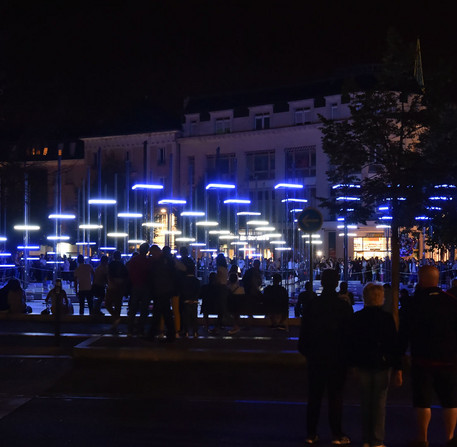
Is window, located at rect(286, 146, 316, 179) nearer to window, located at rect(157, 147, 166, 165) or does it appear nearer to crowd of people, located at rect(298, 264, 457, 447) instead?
window, located at rect(157, 147, 166, 165)

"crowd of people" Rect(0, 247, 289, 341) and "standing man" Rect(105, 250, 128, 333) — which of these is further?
"standing man" Rect(105, 250, 128, 333)

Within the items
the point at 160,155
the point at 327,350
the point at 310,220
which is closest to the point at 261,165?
the point at 160,155

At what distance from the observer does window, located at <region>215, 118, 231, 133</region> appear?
228 ft

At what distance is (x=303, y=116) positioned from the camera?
216 ft

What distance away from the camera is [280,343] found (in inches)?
589

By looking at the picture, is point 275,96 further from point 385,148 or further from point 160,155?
point 385,148

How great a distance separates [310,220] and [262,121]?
53518mm

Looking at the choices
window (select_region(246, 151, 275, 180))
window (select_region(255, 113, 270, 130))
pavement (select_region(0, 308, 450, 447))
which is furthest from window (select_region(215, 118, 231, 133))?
pavement (select_region(0, 308, 450, 447))

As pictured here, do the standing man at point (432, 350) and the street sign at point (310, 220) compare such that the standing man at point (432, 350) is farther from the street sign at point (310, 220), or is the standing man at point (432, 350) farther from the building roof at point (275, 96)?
the building roof at point (275, 96)

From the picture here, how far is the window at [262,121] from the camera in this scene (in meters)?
67.7

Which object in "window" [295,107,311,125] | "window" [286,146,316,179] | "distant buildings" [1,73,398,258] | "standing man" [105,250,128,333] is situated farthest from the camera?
"window" [286,146,316,179]

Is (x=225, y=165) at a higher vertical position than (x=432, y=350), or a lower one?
higher

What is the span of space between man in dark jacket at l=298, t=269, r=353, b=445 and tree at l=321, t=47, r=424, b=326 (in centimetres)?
1088

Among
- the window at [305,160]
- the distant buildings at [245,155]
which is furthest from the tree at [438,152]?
the window at [305,160]
